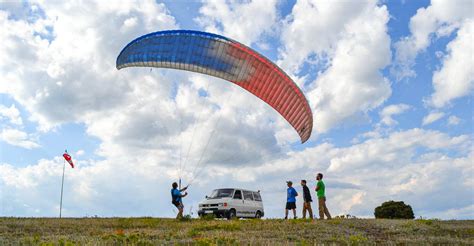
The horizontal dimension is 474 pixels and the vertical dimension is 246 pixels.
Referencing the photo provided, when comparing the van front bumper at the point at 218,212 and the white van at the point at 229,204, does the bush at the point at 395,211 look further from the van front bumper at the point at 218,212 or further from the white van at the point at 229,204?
the van front bumper at the point at 218,212

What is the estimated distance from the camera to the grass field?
11523 mm

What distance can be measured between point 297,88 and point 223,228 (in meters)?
7.81

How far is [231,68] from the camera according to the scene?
20.0 meters

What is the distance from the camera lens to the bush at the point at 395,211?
35.4 metres

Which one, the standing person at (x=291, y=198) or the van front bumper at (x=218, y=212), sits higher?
the standing person at (x=291, y=198)

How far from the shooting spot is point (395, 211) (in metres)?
35.7

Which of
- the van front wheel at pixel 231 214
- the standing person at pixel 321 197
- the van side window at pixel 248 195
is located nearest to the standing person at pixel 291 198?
the standing person at pixel 321 197

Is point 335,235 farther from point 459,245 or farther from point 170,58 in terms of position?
point 170,58

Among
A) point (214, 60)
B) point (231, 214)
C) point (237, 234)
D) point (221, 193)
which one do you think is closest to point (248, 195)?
point (221, 193)

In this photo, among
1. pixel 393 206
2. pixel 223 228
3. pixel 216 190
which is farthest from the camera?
pixel 393 206

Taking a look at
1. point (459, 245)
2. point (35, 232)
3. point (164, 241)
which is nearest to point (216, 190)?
point (35, 232)

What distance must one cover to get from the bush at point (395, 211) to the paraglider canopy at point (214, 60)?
18.7 metres

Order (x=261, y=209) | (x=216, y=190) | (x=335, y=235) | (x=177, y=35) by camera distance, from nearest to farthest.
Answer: (x=335, y=235)
(x=177, y=35)
(x=216, y=190)
(x=261, y=209)

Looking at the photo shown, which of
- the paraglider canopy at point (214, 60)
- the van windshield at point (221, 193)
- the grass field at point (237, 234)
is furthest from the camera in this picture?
the van windshield at point (221, 193)
